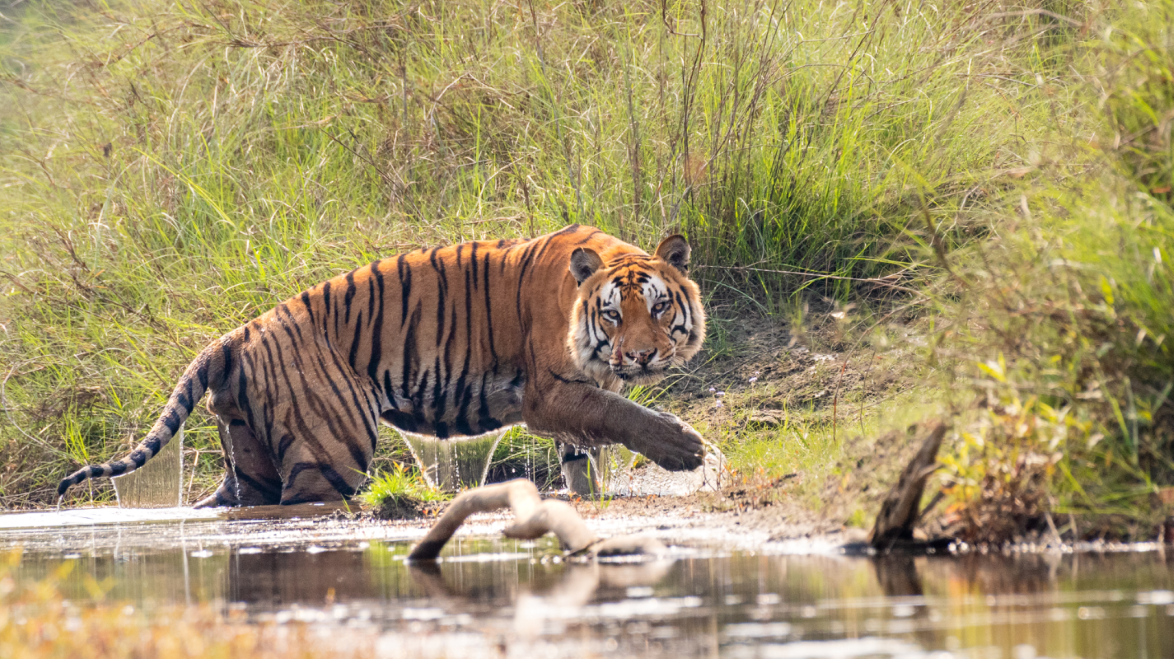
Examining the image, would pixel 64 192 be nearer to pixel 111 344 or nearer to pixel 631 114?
pixel 111 344

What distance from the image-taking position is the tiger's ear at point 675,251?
22.3ft

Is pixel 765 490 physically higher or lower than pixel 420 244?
lower

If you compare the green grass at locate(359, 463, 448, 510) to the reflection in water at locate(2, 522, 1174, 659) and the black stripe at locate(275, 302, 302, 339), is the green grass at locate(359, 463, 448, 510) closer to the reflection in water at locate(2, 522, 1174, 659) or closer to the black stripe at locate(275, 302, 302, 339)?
the black stripe at locate(275, 302, 302, 339)

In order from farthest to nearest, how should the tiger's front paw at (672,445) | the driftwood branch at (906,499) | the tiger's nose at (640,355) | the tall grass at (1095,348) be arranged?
1. the tiger's nose at (640,355)
2. the tiger's front paw at (672,445)
3. the tall grass at (1095,348)
4. the driftwood branch at (906,499)

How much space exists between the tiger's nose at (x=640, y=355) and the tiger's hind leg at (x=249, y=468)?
6.80 feet

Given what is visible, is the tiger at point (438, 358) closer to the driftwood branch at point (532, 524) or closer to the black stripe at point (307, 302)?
the black stripe at point (307, 302)

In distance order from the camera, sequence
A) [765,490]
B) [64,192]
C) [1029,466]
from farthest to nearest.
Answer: [64,192] → [765,490] → [1029,466]

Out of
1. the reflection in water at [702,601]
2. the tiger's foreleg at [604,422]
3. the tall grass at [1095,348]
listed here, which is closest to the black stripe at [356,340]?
the tiger's foreleg at [604,422]

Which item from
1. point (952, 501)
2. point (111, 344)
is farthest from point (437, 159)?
point (952, 501)

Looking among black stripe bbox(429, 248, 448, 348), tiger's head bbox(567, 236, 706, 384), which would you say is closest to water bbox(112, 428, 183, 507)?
black stripe bbox(429, 248, 448, 348)

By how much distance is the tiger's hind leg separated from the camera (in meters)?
7.11

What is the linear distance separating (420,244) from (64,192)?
415 cm

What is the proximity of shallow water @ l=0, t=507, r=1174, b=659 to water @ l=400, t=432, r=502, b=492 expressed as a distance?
277cm

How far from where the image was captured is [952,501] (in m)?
4.06
